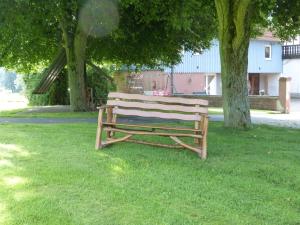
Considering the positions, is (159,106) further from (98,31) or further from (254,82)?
(254,82)

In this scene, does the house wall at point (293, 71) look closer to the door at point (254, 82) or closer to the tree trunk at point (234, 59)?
the door at point (254, 82)

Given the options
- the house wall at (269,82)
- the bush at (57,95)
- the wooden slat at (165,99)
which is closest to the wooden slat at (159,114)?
the wooden slat at (165,99)

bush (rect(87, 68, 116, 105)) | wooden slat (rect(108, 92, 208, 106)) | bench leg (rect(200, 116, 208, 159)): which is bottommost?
bench leg (rect(200, 116, 208, 159))

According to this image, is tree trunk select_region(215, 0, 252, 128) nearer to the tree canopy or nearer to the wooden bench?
the tree canopy

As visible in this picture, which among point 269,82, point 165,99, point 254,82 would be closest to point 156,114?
point 165,99

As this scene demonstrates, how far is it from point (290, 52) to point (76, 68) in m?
35.4

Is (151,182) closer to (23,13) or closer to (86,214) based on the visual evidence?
(86,214)

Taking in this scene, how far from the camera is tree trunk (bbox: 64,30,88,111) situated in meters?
21.7

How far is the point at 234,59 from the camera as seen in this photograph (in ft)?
45.0

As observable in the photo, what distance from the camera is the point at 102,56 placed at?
26.5 meters

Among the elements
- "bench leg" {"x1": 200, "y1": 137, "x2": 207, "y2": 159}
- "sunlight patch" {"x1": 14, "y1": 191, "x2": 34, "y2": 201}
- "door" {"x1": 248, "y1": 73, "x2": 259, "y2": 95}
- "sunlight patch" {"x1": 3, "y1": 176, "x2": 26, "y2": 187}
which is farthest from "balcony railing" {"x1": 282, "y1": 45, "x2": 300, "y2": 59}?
"sunlight patch" {"x1": 14, "y1": 191, "x2": 34, "y2": 201}

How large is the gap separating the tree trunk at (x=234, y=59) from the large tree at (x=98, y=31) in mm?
3110

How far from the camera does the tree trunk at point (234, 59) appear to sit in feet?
44.9

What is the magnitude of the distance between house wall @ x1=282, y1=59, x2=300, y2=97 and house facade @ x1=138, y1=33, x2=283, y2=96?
2.03ft
